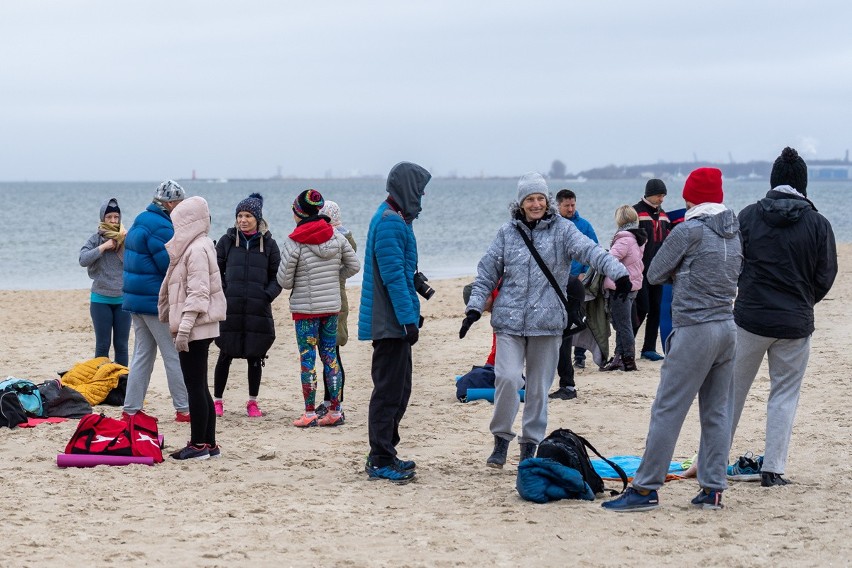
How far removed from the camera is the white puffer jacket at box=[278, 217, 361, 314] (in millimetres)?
8047

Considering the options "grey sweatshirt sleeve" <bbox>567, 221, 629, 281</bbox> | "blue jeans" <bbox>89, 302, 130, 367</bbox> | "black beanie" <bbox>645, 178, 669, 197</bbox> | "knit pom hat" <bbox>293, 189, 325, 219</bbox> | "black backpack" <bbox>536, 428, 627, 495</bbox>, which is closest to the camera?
"grey sweatshirt sleeve" <bbox>567, 221, 629, 281</bbox>

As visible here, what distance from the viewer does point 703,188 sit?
576cm

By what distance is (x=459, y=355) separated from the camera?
1214 centimetres

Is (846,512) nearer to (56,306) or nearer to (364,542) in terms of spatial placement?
(364,542)

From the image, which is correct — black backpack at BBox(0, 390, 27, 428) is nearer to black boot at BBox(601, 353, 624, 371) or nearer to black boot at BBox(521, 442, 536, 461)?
black boot at BBox(521, 442, 536, 461)

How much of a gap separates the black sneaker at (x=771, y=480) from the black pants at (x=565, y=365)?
9.79 ft

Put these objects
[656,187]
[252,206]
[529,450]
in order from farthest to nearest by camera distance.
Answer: [656,187] < [252,206] < [529,450]

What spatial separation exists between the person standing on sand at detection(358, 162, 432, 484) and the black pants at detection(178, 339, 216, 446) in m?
1.18

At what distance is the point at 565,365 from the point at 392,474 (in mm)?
3098

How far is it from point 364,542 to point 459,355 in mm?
6884

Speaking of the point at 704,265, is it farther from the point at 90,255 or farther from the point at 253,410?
the point at 90,255

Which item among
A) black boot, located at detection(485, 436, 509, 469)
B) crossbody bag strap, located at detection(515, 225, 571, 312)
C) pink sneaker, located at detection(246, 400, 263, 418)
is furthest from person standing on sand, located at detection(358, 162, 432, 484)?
pink sneaker, located at detection(246, 400, 263, 418)

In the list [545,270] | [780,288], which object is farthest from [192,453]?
[780,288]

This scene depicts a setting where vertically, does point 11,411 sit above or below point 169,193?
below
